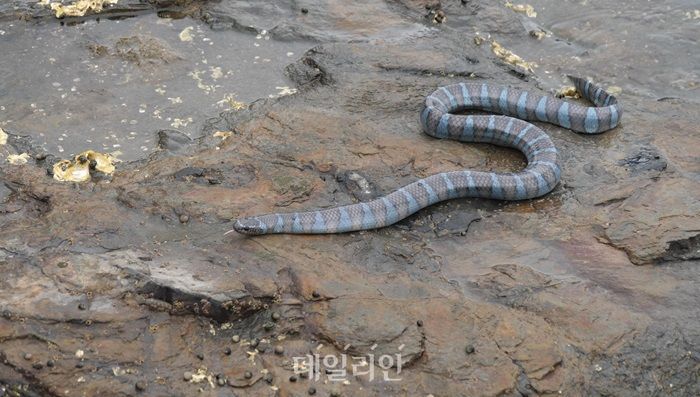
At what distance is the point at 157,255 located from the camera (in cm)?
770

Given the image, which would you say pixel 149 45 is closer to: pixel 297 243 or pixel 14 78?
pixel 14 78

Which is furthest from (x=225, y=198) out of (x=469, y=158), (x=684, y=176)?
(x=684, y=176)

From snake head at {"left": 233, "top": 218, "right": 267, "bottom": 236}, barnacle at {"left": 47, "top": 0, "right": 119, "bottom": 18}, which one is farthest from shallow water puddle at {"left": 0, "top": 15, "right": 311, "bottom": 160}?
snake head at {"left": 233, "top": 218, "right": 267, "bottom": 236}

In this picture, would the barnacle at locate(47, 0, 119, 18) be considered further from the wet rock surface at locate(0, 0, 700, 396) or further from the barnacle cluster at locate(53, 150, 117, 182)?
the barnacle cluster at locate(53, 150, 117, 182)

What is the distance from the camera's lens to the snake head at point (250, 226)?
8148mm

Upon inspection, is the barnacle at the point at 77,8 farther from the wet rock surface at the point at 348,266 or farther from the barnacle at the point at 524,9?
the barnacle at the point at 524,9

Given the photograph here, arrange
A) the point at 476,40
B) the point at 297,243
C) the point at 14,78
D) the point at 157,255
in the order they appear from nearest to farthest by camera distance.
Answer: the point at 157,255 → the point at 297,243 → the point at 14,78 → the point at 476,40

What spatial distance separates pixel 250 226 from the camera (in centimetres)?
816

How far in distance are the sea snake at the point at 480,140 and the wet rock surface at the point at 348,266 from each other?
0.52 ft

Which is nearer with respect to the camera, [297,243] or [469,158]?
[297,243]

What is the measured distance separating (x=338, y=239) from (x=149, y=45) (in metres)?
5.30

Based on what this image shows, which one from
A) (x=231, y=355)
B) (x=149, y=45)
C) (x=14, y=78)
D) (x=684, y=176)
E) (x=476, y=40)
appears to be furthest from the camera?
(x=476, y=40)

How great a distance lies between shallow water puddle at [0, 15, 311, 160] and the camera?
10219 millimetres

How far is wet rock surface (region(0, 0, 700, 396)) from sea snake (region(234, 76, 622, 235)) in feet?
0.52
